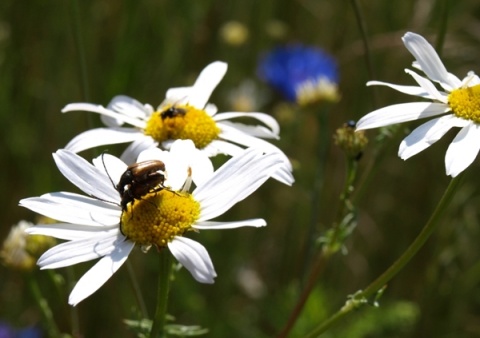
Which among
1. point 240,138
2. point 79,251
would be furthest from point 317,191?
point 79,251

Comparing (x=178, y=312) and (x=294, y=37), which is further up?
(x=294, y=37)

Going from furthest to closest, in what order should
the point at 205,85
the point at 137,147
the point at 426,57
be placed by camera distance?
the point at 205,85 < the point at 137,147 < the point at 426,57

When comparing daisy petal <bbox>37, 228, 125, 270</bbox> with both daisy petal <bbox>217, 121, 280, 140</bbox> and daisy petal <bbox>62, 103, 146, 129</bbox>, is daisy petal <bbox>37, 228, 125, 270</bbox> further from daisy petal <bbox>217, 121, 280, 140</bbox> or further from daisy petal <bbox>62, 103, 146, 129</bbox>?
daisy petal <bbox>217, 121, 280, 140</bbox>

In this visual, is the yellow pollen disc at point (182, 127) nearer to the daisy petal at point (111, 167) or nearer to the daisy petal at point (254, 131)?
the daisy petal at point (254, 131)

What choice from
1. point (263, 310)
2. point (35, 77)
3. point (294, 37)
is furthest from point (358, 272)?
point (35, 77)

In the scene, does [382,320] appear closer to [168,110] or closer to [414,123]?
[414,123]

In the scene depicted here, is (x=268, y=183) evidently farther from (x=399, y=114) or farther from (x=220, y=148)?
(x=399, y=114)
